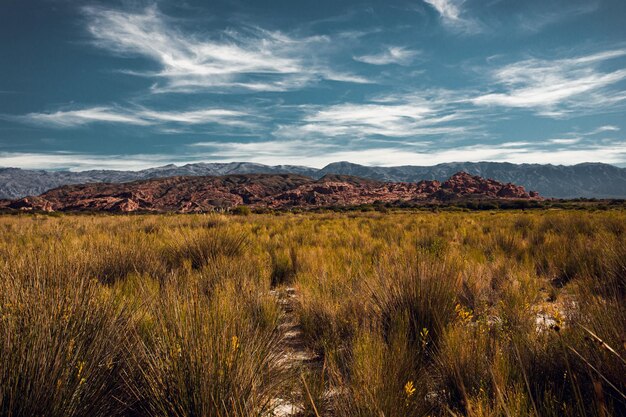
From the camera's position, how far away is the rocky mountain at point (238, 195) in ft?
302

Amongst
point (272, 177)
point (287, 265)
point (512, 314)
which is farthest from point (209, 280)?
point (272, 177)

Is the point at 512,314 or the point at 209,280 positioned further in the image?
the point at 209,280

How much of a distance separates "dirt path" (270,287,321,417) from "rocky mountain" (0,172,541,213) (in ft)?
270

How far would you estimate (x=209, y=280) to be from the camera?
4.05m

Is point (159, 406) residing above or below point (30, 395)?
below

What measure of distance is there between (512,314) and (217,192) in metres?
114

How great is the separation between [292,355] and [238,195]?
11369 centimetres

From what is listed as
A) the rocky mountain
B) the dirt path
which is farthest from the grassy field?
the rocky mountain

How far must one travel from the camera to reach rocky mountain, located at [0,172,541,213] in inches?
3625

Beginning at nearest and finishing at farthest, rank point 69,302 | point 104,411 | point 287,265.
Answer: point 104,411
point 69,302
point 287,265

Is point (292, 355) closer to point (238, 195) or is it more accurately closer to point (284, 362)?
point (284, 362)

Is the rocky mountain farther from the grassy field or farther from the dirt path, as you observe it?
the grassy field

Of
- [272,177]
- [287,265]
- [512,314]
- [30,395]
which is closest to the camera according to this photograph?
[30,395]

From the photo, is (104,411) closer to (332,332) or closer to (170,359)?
(170,359)
